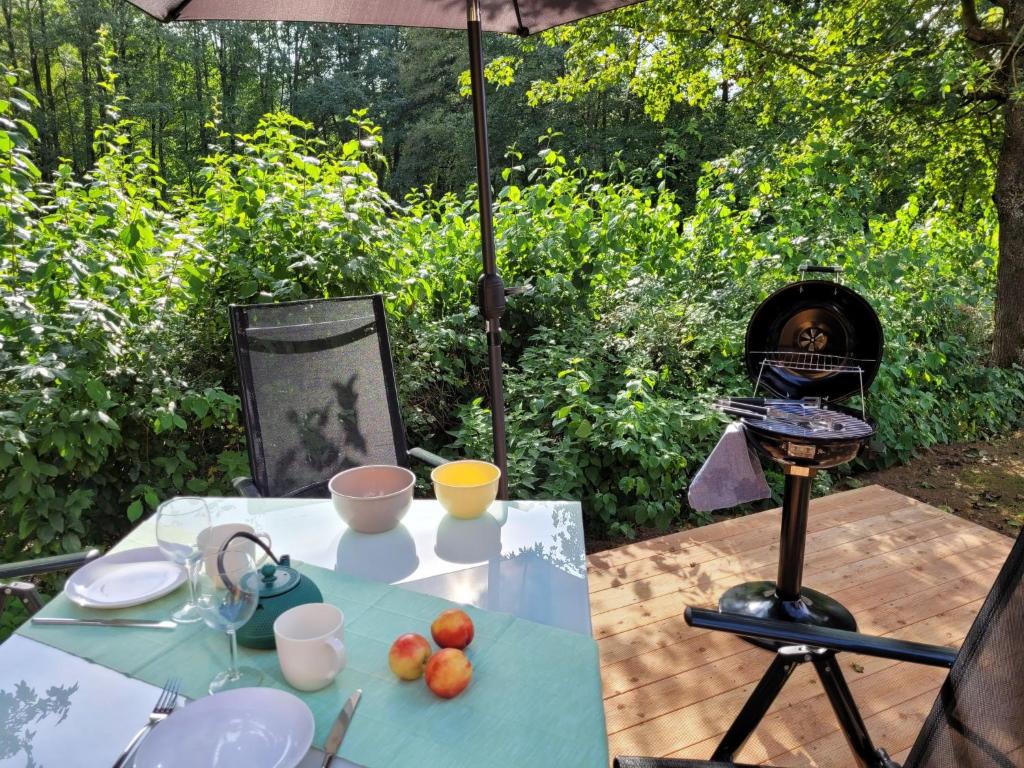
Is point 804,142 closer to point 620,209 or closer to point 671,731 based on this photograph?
point 620,209

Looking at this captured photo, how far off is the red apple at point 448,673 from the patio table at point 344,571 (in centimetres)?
15

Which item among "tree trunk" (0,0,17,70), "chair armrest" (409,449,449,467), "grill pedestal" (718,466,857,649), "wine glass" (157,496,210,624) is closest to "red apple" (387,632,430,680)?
"wine glass" (157,496,210,624)

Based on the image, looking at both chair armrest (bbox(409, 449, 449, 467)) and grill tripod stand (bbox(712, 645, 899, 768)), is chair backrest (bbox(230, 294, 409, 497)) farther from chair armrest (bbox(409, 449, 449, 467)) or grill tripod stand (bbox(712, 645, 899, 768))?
grill tripod stand (bbox(712, 645, 899, 768))

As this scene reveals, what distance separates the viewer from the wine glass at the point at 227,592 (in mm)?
875

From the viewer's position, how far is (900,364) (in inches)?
163

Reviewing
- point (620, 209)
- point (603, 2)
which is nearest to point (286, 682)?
point (603, 2)

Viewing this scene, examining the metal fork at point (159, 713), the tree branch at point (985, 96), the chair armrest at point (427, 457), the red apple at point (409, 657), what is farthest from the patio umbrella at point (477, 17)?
the tree branch at point (985, 96)

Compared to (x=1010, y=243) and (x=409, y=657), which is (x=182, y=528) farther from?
(x=1010, y=243)

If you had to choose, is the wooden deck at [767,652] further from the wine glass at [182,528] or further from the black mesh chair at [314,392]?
the wine glass at [182,528]

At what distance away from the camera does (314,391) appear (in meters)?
2.16

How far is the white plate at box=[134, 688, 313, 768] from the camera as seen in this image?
77 centimetres

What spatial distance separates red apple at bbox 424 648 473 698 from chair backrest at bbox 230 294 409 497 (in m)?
1.26

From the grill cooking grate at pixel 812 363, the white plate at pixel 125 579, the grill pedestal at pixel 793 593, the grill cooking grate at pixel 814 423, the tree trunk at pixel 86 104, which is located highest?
the tree trunk at pixel 86 104

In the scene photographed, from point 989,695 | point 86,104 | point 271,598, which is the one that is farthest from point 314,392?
point 86,104
